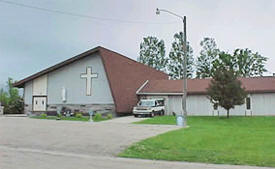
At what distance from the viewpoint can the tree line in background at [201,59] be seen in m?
48.8

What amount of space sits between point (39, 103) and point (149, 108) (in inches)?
492

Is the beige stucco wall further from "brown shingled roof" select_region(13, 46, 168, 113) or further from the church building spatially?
"brown shingled roof" select_region(13, 46, 168, 113)

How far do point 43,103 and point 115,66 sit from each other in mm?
8994

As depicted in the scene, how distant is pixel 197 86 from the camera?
3097cm

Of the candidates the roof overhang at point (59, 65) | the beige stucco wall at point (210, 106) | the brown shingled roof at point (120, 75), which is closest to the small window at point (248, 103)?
the beige stucco wall at point (210, 106)

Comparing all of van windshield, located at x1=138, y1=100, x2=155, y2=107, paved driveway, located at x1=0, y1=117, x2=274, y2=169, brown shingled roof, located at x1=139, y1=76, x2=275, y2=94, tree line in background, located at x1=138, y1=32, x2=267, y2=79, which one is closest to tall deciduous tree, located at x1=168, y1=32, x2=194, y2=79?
tree line in background, located at x1=138, y1=32, x2=267, y2=79

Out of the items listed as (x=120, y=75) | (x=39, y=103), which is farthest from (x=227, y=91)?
(x=39, y=103)

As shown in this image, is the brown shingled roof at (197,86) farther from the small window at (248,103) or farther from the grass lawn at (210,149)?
the grass lawn at (210,149)

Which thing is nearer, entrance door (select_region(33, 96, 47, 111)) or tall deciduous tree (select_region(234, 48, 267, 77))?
entrance door (select_region(33, 96, 47, 111))

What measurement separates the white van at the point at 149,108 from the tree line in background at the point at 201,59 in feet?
61.8

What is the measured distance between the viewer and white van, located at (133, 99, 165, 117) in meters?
26.1

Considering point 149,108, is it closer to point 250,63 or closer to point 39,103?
point 39,103

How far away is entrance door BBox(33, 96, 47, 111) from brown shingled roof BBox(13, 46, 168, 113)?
228 cm

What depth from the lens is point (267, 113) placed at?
2722 cm
